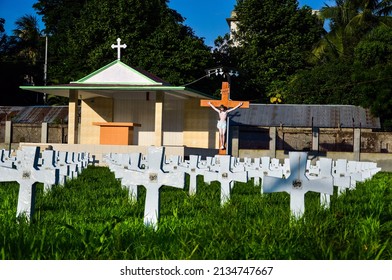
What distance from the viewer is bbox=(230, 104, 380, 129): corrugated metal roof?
35875mm

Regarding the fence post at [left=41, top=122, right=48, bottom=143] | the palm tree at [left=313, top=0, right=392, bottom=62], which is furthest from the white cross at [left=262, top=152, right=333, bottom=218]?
the palm tree at [left=313, top=0, right=392, bottom=62]

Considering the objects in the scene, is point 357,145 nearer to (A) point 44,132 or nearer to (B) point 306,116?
(B) point 306,116

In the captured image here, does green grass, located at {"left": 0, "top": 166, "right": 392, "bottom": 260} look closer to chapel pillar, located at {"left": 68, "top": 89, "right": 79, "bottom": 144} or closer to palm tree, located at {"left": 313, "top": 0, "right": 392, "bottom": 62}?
chapel pillar, located at {"left": 68, "top": 89, "right": 79, "bottom": 144}

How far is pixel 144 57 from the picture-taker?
40.1 m

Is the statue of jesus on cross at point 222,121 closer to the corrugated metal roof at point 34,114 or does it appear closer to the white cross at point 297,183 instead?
the corrugated metal roof at point 34,114

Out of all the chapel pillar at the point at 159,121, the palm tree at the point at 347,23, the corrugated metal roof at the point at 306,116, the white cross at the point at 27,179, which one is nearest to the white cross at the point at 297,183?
the white cross at the point at 27,179

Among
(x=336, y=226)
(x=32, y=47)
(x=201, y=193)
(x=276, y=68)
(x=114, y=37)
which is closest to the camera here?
(x=336, y=226)

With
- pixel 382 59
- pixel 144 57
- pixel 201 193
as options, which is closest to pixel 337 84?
pixel 382 59

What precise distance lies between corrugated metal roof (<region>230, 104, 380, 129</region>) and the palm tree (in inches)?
244

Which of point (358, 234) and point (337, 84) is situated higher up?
point (337, 84)

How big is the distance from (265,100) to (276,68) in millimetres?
2273

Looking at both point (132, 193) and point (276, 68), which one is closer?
point (132, 193)

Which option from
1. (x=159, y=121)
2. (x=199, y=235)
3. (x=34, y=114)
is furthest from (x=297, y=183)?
(x=34, y=114)
